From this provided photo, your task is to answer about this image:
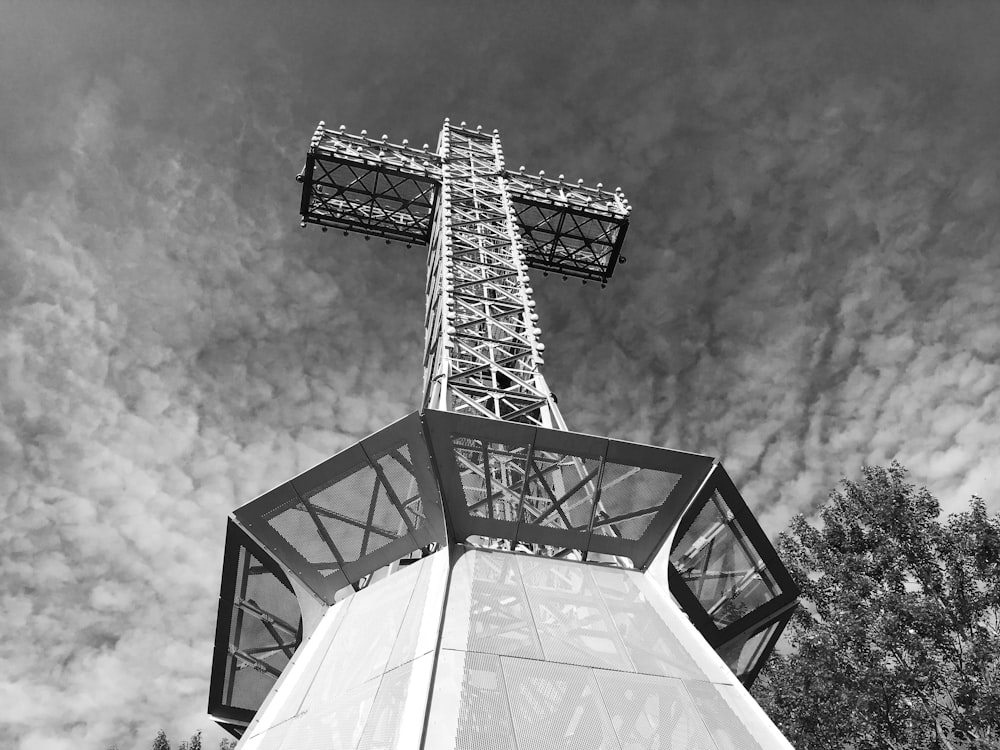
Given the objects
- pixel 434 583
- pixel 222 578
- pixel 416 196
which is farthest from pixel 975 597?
pixel 416 196

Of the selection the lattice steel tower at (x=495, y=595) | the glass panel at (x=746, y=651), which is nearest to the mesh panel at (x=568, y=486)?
the lattice steel tower at (x=495, y=595)

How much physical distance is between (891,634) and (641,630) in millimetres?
10611

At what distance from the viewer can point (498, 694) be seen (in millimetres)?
4414

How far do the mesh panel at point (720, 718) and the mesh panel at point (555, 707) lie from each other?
30.7 inches

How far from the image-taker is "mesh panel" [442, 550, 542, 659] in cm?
→ 491

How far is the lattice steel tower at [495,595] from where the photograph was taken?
176 inches

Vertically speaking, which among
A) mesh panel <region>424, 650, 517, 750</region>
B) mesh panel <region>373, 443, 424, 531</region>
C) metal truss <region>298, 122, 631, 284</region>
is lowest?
mesh panel <region>424, 650, 517, 750</region>

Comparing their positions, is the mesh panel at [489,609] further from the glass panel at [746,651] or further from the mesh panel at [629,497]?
the glass panel at [746,651]

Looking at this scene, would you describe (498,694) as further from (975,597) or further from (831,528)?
(831,528)

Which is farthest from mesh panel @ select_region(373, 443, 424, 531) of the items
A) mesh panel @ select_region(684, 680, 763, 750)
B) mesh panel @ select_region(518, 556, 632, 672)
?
mesh panel @ select_region(684, 680, 763, 750)

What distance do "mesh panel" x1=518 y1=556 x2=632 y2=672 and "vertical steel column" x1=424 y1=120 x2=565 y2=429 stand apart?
2.49 metres

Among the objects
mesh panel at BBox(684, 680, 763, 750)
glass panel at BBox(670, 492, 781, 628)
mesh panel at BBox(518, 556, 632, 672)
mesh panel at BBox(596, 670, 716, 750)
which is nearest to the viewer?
mesh panel at BBox(596, 670, 716, 750)

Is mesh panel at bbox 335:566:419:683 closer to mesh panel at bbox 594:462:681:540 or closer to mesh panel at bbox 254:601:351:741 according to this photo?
mesh panel at bbox 254:601:351:741

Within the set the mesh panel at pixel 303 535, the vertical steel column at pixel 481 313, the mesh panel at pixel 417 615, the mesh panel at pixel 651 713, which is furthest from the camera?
the vertical steel column at pixel 481 313
